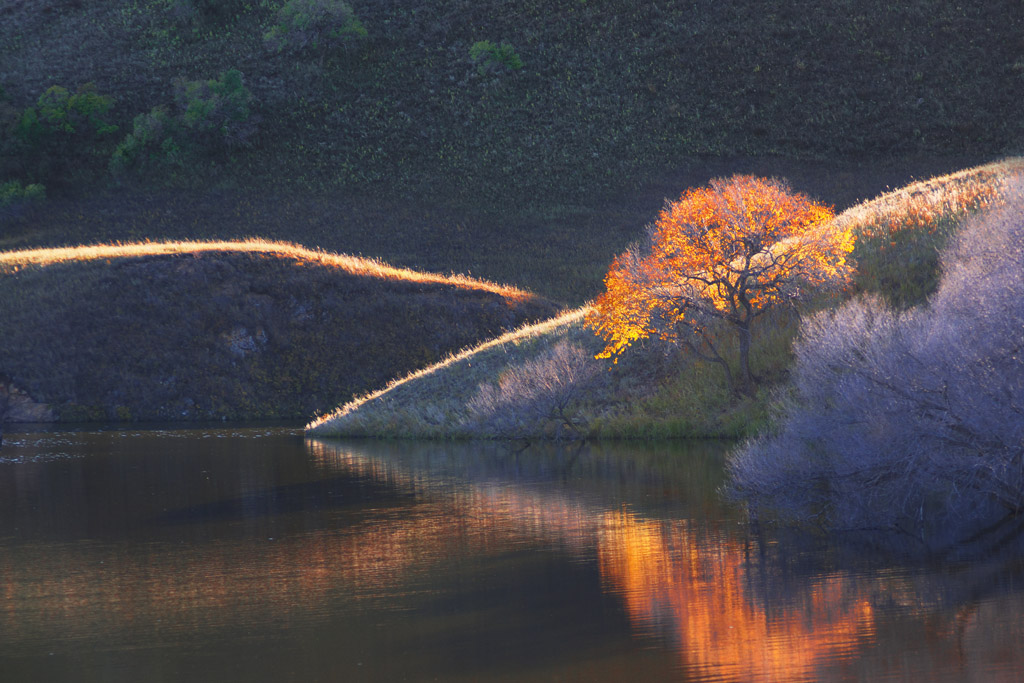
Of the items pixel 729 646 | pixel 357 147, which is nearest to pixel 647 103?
pixel 357 147

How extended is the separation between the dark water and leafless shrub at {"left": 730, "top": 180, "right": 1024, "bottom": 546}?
4.56 feet

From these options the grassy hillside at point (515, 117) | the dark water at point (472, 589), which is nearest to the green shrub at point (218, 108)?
the grassy hillside at point (515, 117)

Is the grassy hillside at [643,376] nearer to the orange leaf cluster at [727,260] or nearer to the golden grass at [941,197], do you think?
the golden grass at [941,197]

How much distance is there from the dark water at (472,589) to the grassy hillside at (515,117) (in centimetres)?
4508

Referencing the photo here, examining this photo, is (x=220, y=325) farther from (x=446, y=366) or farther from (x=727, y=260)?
(x=727, y=260)

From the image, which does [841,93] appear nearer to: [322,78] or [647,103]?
[647,103]

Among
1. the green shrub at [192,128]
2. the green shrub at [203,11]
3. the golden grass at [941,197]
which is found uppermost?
the green shrub at [203,11]

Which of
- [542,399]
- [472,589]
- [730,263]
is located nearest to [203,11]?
[542,399]

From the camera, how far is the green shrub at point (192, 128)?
8706cm

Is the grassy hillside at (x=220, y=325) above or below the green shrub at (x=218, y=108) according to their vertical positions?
below

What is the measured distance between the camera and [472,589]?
19750 millimetres

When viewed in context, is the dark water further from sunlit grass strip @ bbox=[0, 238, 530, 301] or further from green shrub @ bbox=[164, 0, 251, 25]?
green shrub @ bbox=[164, 0, 251, 25]

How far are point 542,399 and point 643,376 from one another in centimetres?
342

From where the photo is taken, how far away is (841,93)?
290 ft
